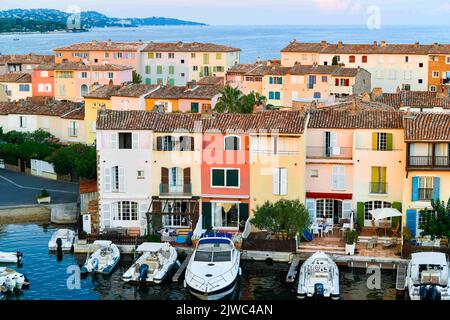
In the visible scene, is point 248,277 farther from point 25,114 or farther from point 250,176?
point 25,114

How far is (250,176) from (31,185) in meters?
17.1

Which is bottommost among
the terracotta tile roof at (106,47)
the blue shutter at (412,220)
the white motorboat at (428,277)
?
the white motorboat at (428,277)

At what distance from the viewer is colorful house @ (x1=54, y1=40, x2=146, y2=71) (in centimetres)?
8425

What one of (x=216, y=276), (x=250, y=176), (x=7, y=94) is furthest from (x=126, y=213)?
(x=7, y=94)

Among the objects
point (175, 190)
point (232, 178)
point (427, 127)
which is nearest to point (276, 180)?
point (232, 178)

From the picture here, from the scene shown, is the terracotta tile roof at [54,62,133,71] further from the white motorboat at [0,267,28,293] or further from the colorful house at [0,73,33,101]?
the white motorboat at [0,267,28,293]

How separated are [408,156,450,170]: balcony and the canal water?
16.6 feet

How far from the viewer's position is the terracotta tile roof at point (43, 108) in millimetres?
57906

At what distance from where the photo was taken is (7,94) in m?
74.2

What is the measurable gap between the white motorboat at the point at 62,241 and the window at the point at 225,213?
6.39m

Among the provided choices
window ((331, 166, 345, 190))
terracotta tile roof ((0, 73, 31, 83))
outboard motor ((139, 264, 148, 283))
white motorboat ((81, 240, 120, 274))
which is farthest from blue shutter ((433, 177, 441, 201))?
terracotta tile roof ((0, 73, 31, 83))

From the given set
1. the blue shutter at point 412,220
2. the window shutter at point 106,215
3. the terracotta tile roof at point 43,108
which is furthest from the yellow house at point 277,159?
the terracotta tile roof at point 43,108

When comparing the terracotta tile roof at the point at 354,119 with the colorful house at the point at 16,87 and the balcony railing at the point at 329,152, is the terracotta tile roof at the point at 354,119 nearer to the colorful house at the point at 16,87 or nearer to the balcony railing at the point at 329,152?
the balcony railing at the point at 329,152
